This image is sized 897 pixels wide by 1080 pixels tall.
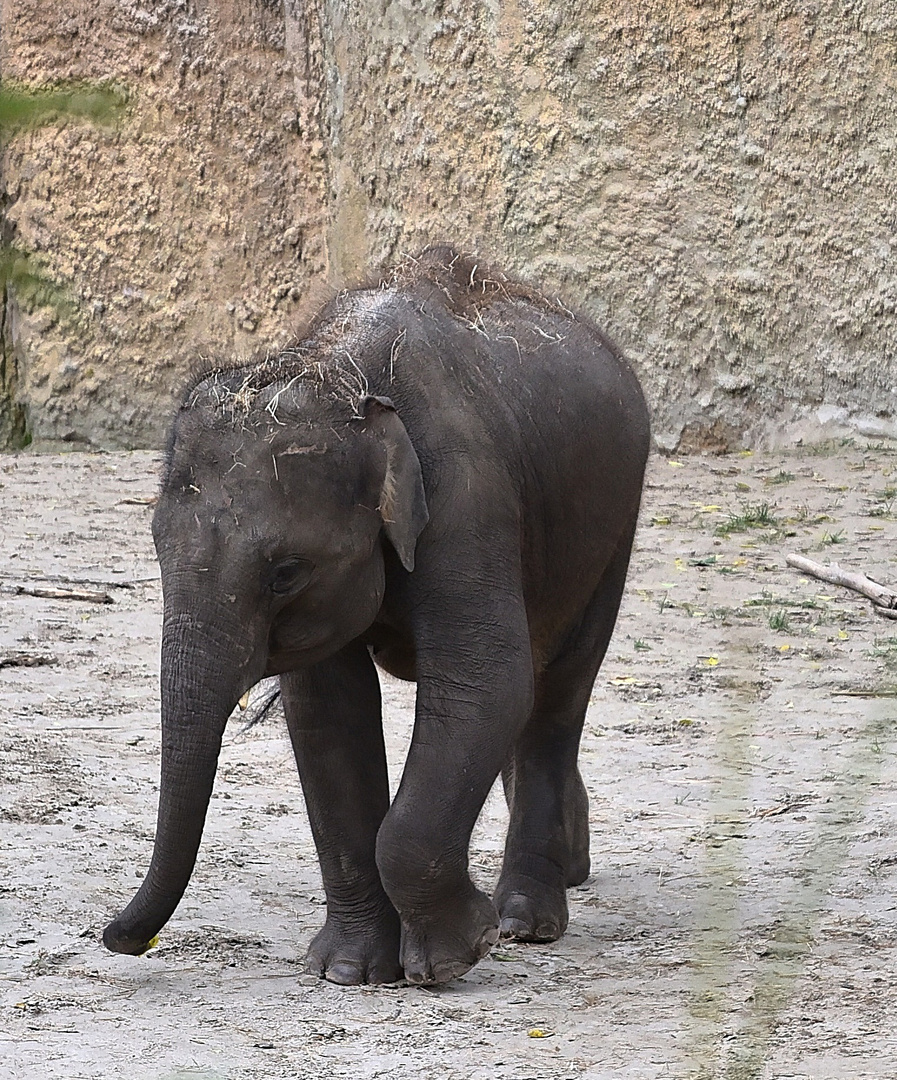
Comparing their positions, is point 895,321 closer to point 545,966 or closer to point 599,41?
point 599,41

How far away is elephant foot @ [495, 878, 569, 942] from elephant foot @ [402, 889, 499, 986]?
37 centimetres

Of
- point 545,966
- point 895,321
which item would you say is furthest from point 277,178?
point 545,966

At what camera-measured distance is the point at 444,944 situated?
3553 millimetres

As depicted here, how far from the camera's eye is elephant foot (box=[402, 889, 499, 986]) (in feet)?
11.6

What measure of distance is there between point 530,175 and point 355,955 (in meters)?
7.34

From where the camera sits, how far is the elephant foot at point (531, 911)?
398cm

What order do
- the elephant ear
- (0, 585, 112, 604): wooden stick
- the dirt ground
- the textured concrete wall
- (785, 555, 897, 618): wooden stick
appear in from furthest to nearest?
the textured concrete wall, (0, 585, 112, 604): wooden stick, (785, 555, 897, 618): wooden stick, the elephant ear, the dirt ground

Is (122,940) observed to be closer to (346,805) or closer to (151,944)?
(151,944)

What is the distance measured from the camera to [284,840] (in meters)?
4.86

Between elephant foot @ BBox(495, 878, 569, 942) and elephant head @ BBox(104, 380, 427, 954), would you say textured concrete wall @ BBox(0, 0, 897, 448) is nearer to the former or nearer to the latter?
elephant foot @ BBox(495, 878, 569, 942)

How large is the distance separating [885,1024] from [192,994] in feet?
4.42

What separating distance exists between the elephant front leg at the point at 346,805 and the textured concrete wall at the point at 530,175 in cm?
644

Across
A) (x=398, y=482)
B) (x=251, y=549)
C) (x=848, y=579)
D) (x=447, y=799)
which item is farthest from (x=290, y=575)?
(x=848, y=579)

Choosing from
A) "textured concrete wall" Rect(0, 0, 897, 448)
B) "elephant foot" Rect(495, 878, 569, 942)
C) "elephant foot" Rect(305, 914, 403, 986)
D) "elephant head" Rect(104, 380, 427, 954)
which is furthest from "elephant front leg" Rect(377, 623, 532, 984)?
"textured concrete wall" Rect(0, 0, 897, 448)
